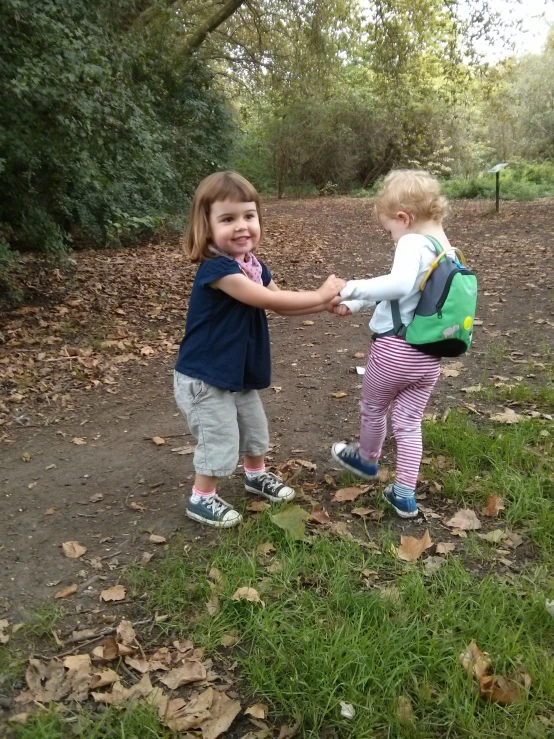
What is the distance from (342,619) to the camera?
2377 millimetres

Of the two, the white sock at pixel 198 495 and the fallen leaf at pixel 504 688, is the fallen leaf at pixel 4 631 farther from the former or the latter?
the fallen leaf at pixel 504 688

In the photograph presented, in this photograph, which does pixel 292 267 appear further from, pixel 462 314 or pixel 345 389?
pixel 462 314

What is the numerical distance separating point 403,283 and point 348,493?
128 cm

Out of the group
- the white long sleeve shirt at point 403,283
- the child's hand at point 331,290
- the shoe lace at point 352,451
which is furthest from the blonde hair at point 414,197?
the shoe lace at point 352,451

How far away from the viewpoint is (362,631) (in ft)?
7.66

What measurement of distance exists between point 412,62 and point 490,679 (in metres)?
16.0

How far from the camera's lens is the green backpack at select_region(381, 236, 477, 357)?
2762mm

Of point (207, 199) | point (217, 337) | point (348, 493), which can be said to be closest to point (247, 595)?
point (348, 493)

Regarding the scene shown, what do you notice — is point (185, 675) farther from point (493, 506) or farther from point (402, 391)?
point (493, 506)

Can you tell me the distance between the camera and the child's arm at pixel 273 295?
2818mm

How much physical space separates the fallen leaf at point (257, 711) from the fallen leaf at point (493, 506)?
5.26ft

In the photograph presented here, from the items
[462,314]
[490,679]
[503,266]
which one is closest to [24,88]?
[462,314]

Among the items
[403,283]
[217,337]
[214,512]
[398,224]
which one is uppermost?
[398,224]

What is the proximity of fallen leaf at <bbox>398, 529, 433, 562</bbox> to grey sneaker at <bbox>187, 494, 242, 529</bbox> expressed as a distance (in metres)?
0.84
